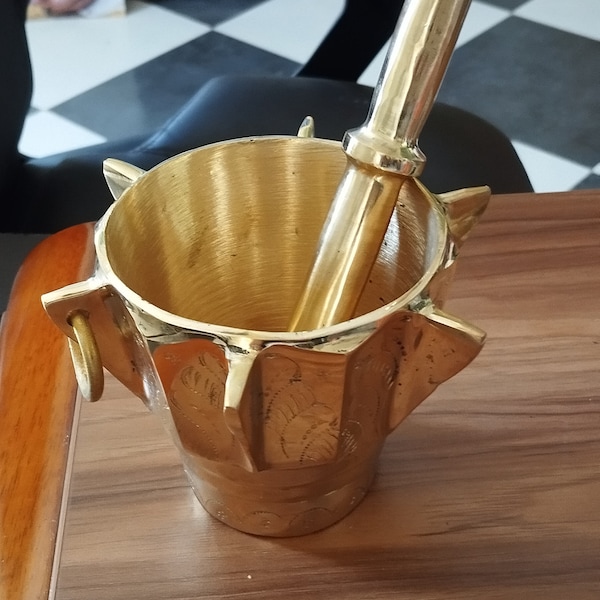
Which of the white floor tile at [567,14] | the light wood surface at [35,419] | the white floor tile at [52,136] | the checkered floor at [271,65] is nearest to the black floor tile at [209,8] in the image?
the checkered floor at [271,65]

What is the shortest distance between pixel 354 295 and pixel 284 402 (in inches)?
2.8

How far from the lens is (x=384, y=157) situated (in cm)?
29

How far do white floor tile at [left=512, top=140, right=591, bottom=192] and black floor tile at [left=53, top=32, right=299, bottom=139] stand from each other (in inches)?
16.0

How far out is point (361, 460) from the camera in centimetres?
31

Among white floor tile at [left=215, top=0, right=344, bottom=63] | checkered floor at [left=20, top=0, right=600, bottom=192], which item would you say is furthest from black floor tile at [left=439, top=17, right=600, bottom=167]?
white floor tile at [left=215, top=0, right=344, bottom=63]

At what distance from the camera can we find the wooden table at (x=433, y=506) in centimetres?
32

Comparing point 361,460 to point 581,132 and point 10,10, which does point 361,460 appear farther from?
point 581,132

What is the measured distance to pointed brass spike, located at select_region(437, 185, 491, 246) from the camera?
0.98 feet

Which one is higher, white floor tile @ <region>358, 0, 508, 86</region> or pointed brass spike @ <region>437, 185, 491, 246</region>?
pointed brass spike @ <region>437, 185, 491, 246</region>

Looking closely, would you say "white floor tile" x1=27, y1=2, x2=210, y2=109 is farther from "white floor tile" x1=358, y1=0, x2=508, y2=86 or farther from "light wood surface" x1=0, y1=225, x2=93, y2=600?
"light wood surface" x1=0, y1=225, x2=93, y2=600

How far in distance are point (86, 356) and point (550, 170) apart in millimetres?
1019

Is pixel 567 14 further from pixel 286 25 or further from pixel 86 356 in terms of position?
pixel 86 356

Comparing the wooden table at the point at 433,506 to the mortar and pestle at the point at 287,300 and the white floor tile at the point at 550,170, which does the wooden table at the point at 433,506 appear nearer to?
the mortar and pestle at the point at 287,300

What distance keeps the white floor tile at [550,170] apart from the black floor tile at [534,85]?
2 centimetres
